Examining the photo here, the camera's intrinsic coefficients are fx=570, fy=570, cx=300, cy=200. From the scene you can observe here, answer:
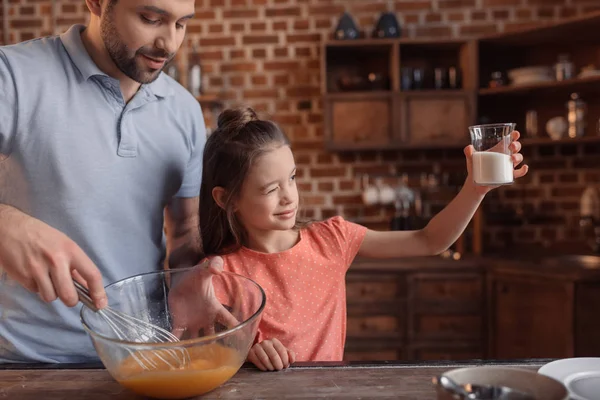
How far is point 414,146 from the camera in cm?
320

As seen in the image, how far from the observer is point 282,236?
58.0 inches

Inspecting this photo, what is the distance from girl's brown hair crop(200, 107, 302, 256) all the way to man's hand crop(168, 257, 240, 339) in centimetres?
36

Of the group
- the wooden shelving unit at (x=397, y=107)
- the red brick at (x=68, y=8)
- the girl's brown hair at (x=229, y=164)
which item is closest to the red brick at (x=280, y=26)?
the wooden shelving unit at (x=397, y=107)

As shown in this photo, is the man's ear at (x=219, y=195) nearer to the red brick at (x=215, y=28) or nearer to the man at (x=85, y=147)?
the man at (x=85, y=147)

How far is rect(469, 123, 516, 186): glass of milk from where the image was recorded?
1.17m

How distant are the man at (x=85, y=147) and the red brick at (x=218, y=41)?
2.12 meters

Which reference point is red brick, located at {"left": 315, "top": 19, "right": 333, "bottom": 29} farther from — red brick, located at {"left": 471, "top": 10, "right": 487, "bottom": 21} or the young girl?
the young girl

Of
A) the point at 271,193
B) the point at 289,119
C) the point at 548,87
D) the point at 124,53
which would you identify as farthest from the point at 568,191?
the point at 124,53

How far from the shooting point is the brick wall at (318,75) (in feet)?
11.1

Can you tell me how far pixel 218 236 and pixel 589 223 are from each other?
2434 mm

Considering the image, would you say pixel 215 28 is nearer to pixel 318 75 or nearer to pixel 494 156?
pixel 318 75

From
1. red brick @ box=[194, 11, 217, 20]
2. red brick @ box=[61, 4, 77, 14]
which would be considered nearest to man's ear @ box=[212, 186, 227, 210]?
red brick @ box=[194, 11, 217, 20]

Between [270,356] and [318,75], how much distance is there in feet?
8.79

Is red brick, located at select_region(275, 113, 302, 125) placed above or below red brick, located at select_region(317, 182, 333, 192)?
above
